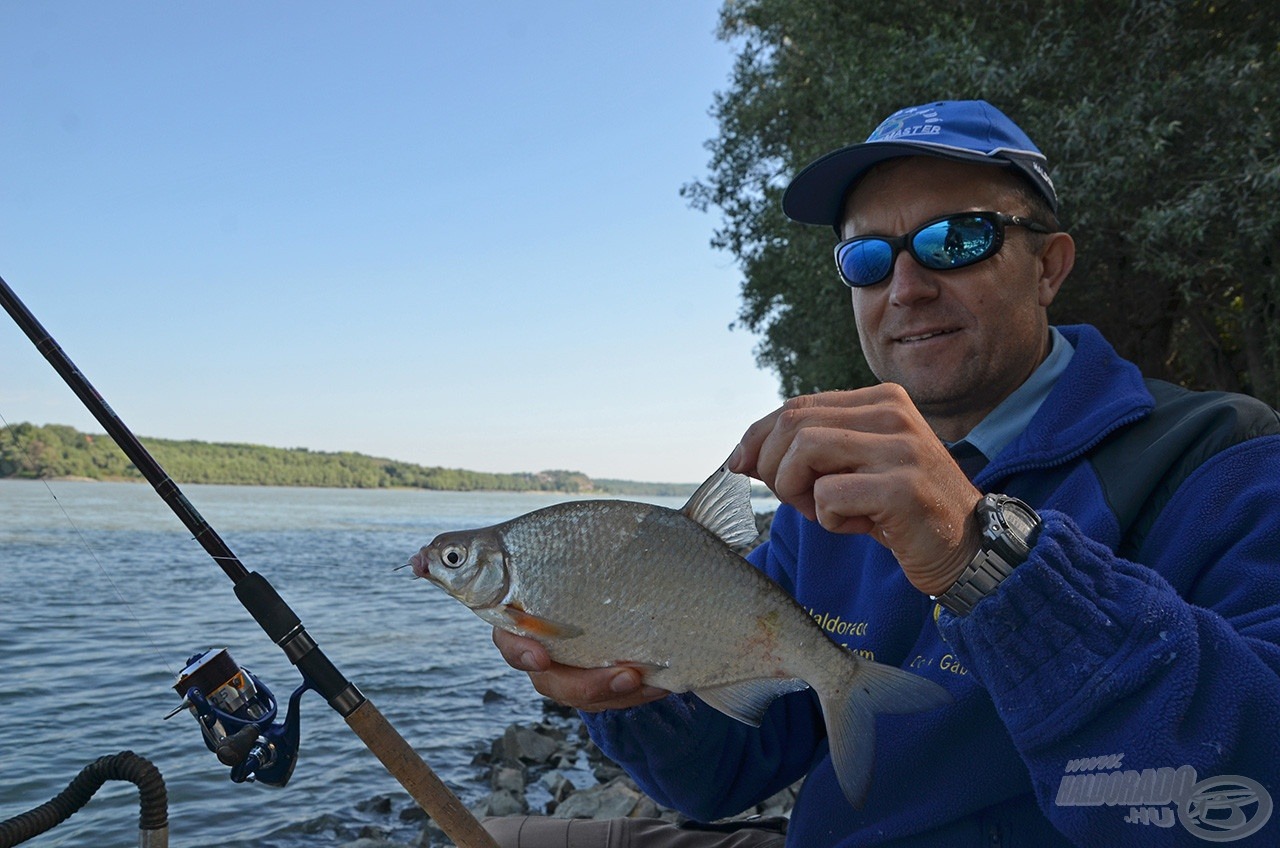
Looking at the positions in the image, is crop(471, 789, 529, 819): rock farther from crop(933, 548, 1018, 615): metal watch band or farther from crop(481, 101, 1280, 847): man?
crop(933, 548, 1018, 615): metal watch band

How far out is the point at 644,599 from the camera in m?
2.06

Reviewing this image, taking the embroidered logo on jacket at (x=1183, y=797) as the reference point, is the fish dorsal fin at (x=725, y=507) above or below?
above

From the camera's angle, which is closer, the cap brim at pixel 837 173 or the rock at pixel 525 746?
the cap brim at pixel 837 173

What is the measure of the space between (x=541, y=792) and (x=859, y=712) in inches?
274

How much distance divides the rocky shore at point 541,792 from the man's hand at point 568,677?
3.70 metres

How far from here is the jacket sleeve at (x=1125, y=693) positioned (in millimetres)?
1489

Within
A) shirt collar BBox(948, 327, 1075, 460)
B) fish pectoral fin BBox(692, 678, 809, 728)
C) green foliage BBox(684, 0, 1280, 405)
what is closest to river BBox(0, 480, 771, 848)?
fish pectoral fin BBox(692, 678, 809, 728)

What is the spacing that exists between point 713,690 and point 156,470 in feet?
8.14

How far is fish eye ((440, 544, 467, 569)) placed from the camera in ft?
6.87

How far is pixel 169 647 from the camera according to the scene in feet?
42.8

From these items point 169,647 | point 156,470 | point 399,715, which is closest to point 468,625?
point 169,647

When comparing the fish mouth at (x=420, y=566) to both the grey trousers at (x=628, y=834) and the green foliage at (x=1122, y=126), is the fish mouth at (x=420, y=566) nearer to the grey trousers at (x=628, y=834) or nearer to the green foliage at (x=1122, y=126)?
the grey trousers at (x=628, y=834)

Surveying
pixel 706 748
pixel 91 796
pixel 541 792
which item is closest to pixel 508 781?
pixel 541 792

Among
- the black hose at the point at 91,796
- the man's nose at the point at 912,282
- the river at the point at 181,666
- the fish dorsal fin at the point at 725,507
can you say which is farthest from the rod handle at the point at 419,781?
the man's nose at the point at 912,282
